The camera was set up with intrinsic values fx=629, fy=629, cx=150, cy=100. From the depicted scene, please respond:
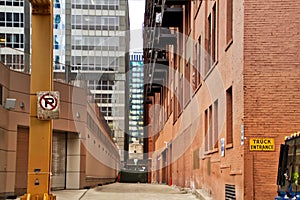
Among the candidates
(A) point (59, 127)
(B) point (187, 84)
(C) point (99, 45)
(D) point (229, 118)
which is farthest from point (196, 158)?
(C) point (99, 45)

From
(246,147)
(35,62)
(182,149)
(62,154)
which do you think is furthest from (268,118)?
(182,149)

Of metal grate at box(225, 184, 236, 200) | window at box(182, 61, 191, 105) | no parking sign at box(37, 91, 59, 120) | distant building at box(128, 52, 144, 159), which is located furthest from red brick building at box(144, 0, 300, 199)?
distant building at box(128, 52, 144, 159)

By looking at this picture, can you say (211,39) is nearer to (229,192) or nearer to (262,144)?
(229,192)

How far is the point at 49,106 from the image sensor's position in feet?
46.9

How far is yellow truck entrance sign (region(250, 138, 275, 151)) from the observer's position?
1545cm

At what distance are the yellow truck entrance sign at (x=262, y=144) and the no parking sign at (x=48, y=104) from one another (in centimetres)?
487

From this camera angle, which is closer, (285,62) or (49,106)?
(49,106)

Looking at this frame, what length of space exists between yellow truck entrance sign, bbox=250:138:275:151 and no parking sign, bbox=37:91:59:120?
16.0 feet

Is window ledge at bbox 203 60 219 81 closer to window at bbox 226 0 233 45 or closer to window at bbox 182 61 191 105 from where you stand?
window at bbox 226 0 233 45

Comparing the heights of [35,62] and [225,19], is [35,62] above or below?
below

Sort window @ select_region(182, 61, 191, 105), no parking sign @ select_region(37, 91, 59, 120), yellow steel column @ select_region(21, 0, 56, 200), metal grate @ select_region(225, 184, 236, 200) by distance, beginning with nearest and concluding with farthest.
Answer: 1. no parking sign @ select_region(37, 91, 59, 120)
2. yellow steel column @ select_region(21, 0, 56, 200)
3. metal grate @ select_region(225, 184, 236, 200)
4. window @ select_region(182, 61, 191, 105)

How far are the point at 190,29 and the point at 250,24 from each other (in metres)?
16.2

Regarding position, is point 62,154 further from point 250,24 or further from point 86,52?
point 86,52

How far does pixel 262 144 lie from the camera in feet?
50.7
